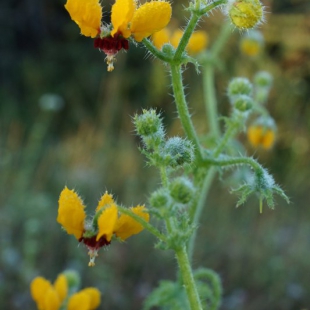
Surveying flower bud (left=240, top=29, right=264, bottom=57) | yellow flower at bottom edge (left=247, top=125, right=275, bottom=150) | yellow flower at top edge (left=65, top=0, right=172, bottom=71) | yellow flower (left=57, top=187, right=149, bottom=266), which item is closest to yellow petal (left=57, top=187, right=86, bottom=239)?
yellow flower (left=57, top=187, right=149, bottom=266)

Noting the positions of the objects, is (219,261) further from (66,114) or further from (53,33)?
(53,33)

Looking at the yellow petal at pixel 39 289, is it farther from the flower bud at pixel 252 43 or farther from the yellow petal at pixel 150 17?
the flower bud at pixel 252 43

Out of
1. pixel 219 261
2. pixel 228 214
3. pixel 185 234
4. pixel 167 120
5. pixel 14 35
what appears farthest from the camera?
pixel 14 35

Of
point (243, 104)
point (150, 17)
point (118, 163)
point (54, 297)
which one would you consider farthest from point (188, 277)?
point (118, 163)

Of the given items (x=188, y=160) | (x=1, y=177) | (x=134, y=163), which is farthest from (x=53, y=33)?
(x=188, y=160)

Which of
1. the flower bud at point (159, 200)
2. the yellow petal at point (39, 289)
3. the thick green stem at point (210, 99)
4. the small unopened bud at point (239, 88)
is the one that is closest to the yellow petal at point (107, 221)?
the flower bud at point (159, 200)

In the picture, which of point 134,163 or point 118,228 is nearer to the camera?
point 118,228

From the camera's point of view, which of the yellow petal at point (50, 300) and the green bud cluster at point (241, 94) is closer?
the yellow petal at point (50, 300)
